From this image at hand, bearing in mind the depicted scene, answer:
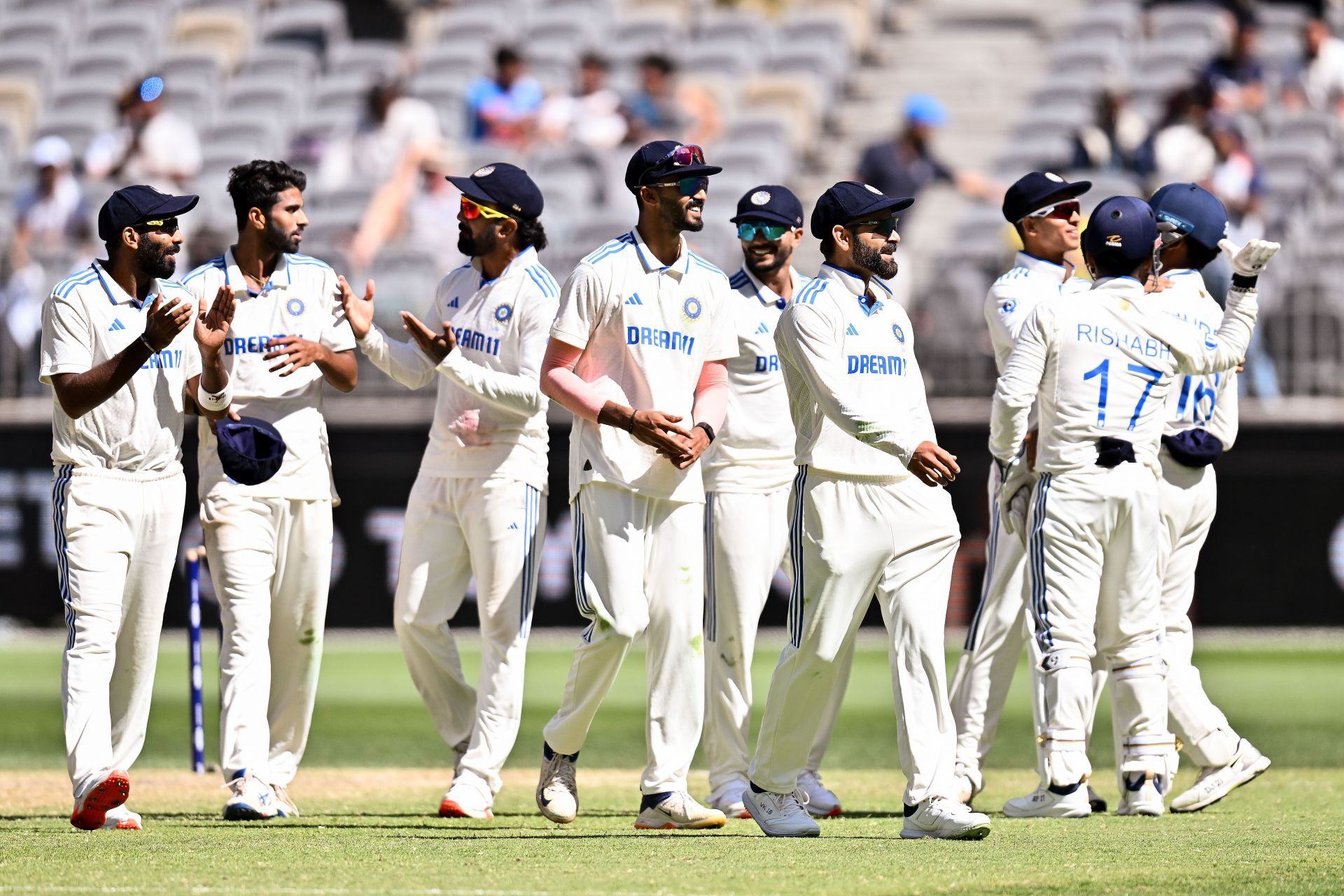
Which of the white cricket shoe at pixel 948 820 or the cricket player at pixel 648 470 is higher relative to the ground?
the cricket player at pixel 648 470

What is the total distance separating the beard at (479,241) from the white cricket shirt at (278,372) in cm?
58

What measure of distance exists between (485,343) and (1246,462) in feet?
30.0

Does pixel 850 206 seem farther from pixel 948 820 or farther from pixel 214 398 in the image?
pixel 214 398

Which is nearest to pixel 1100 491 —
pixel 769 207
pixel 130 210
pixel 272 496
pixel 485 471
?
pixel 769 207

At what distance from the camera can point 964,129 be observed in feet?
77.4

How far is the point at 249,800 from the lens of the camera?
8.06m

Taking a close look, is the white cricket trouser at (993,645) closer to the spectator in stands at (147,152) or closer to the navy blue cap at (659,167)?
the navy blue cap at (659,167)

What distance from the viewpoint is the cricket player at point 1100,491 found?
801 centimetres

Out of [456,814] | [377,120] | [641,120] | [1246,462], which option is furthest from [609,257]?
[377,120]

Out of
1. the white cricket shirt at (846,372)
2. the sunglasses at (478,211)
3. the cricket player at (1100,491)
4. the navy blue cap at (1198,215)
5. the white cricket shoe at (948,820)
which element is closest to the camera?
the white cricket shoe at (948,820)

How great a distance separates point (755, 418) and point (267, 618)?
2.28 m

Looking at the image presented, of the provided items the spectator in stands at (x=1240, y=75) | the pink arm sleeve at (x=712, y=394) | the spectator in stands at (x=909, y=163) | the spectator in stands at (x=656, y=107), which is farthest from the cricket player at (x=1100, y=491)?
the spectator in stands at (x=1240, y=75)

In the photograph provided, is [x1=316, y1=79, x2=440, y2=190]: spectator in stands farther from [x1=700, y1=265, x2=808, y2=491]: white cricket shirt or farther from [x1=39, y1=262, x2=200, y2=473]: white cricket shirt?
[x1=39, y1=262, x2=200, y2=473]: white cricket shirt

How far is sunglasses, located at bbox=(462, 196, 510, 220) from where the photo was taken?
847 centimetres
